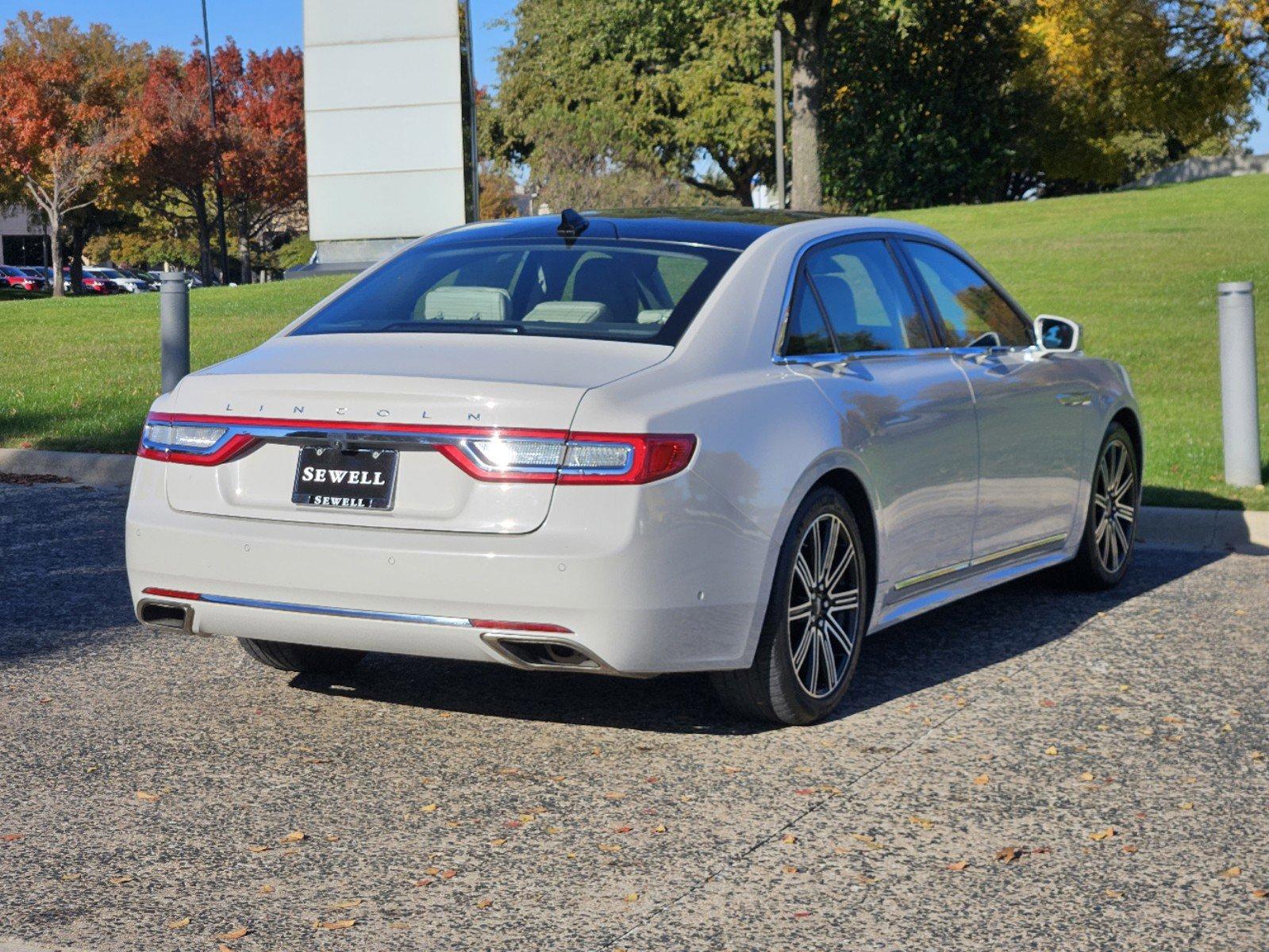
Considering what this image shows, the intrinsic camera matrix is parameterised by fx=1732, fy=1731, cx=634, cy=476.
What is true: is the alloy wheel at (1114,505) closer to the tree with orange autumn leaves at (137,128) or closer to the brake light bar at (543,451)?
the brake light bar at (543,451)

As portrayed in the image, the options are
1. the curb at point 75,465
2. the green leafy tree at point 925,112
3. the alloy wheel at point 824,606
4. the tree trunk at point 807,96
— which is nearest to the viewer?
the alloy wheel at point 824,606

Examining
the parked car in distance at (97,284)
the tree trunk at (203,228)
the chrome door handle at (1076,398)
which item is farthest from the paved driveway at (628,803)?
the parked car in distance at (97,284)

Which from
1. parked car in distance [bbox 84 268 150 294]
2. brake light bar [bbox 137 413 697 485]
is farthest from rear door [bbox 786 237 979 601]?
parked car in distance [bbox 84 268 150 294]

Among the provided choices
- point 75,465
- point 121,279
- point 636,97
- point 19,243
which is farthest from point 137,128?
point 75,465

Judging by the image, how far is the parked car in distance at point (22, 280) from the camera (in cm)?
7050

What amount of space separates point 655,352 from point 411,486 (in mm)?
846

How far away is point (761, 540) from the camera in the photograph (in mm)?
5113

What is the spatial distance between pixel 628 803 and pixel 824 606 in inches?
45.6

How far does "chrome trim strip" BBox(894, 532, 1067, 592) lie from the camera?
6145 mm

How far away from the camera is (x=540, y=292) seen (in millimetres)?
5750

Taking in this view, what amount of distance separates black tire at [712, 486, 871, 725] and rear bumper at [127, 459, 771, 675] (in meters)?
0.17

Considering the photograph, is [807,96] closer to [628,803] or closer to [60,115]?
[628,803]

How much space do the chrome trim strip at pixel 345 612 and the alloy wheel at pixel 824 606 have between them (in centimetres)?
112

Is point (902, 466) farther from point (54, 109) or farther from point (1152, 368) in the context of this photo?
point (54, 109)
